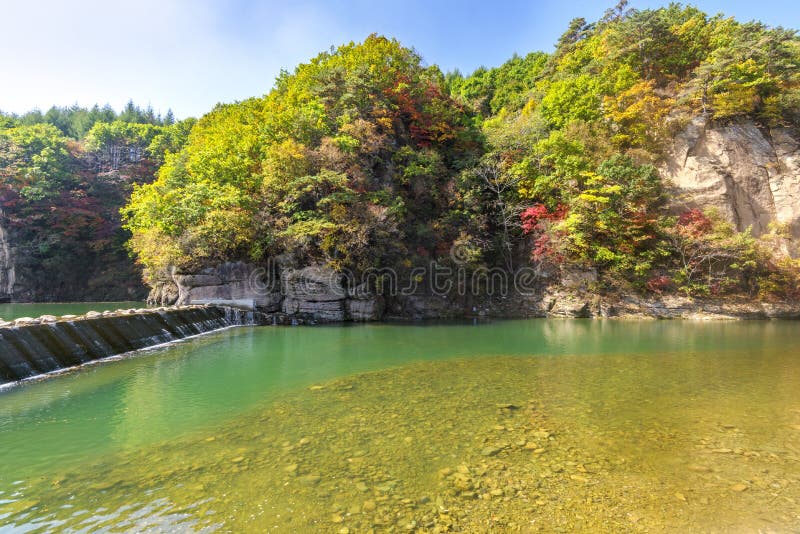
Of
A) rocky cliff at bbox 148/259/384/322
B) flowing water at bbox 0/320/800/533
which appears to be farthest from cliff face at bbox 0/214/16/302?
flowing water at bbox 0/320/800/533

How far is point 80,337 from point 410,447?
10.7m

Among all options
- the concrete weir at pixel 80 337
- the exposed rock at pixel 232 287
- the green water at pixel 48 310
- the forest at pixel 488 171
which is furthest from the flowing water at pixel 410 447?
the green water at pixel 48 310

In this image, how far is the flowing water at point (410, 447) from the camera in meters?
3.36

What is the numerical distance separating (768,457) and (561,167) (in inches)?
786

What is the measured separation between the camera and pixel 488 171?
23.7 metres

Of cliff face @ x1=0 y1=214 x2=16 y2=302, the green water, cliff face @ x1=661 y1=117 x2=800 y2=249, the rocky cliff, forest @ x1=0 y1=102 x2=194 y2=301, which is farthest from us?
forest @ x1=0 y1=102 x2=194 y2=301

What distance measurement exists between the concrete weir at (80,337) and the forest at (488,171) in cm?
571

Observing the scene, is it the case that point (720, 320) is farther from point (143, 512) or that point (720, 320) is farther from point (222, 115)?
point (222, 115)

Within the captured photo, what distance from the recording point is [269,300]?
19.5 metres

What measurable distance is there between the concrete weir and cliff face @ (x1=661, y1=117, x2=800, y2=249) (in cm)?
2688

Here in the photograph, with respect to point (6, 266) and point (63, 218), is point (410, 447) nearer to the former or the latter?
point (63, 218)

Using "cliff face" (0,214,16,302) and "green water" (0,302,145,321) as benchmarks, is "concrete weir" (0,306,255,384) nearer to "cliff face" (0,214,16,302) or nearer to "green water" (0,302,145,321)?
"green water" (0,302,145,321)

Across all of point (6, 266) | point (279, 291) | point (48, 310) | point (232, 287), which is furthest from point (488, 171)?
point (6, 266)

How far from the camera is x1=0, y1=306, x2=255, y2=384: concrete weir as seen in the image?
867cm
